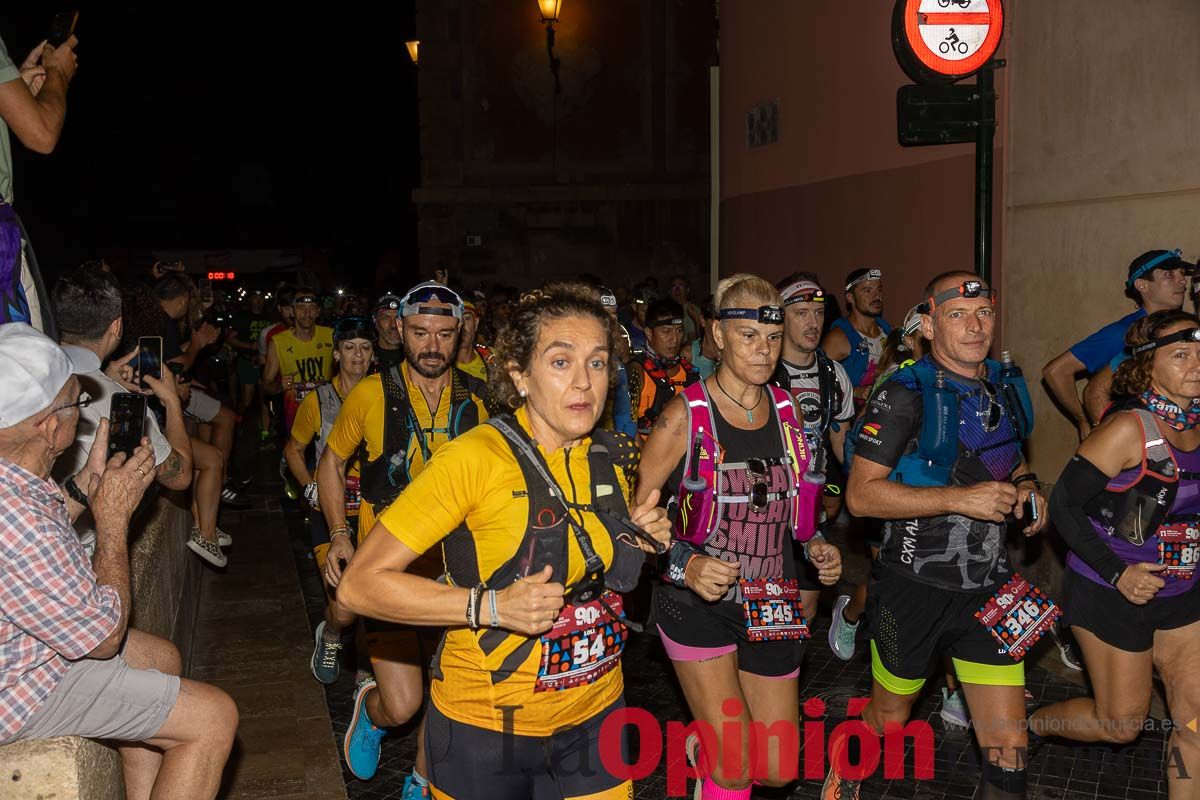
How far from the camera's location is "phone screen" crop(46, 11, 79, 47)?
4.84 metres

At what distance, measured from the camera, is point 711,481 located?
4.40 meters

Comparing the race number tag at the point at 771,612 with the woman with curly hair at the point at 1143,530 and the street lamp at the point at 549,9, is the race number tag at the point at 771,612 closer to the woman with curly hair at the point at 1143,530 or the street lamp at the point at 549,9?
the woman with curly hair at the point at 1143,530

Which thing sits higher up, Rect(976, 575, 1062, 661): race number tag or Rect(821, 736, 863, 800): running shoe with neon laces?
Rect(976, 575, 1062, 661): race number tag

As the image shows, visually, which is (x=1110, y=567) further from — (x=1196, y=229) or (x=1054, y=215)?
(x=1054, y=215)

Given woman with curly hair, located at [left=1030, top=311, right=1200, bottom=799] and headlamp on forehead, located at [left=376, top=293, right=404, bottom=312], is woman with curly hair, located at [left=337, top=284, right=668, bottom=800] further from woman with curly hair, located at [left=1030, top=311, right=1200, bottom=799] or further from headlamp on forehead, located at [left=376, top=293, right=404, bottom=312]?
headlamp on forehead, located at [left=376, top=293, right=404, bottom=312]

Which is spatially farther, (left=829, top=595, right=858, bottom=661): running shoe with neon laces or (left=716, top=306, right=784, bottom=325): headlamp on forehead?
(left=829, top=595, right=858, bottom=661): running shoe with neon laces

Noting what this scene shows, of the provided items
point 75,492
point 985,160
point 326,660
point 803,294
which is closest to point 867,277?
point 985,160

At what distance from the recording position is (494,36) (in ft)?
76.9

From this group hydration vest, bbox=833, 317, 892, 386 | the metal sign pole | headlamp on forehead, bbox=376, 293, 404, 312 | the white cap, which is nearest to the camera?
the white cap

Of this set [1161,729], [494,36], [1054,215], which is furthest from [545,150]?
[1161,729]

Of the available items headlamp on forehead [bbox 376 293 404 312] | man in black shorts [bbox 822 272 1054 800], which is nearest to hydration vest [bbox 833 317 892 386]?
headlamp on forehead [bbox 376 293 404 312]

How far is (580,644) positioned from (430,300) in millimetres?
2421

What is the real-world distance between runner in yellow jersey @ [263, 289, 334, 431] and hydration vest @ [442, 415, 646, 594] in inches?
307

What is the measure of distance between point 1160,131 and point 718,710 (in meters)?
5.40
